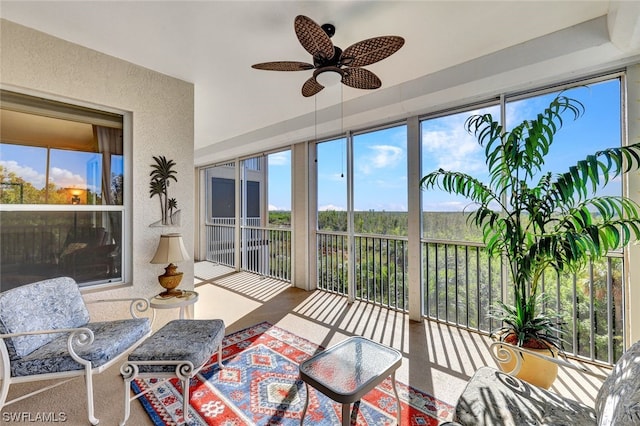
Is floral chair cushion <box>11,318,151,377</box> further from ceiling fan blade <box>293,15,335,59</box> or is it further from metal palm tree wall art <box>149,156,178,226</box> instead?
ceiling fan blade <box>293,15,335,59</box>

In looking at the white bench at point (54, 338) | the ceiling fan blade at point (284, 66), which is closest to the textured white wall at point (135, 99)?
the white bench at point (54, 338)

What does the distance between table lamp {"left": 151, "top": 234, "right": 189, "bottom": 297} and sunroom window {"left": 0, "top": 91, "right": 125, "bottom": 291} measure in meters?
0.41

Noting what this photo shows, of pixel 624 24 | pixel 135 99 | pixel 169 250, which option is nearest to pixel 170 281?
pixel 169 250

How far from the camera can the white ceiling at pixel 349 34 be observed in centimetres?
180

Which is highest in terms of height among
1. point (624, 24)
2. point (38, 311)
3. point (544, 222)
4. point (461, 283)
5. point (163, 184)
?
point (624, 24)

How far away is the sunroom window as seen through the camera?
1986mm

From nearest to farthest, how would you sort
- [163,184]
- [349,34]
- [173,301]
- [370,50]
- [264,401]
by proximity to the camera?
[370,50] → [264,401] → [349,34] → [173,301] → [163,184]

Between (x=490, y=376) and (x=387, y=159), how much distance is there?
8.77ft

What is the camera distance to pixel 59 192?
217 centimetres

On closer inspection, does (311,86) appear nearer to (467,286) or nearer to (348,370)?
(348,370)

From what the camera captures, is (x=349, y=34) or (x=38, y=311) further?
(x=349, y=34)

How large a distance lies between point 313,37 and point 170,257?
6.82 ft

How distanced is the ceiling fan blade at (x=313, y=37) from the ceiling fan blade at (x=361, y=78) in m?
0.26

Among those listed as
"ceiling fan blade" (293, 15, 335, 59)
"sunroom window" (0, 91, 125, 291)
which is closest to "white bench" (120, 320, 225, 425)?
"sunroom window" (0, 91, 125, 291)
